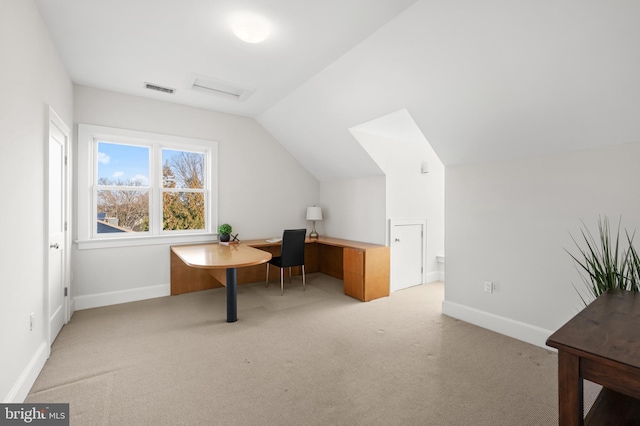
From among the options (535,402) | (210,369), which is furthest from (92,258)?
(535,402)

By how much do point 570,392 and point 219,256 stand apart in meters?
2.96

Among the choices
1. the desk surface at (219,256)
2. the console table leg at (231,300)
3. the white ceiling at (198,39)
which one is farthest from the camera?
the console table leg at (231,300)

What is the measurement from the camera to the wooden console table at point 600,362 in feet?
3.17

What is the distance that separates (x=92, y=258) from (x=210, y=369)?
2.47 metres

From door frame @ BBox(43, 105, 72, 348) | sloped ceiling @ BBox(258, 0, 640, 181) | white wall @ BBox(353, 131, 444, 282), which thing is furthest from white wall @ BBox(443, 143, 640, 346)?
door frame @ BBox(43, 105, 72, 348)

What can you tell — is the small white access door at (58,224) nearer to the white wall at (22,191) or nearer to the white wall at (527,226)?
the white wall at (22,191)

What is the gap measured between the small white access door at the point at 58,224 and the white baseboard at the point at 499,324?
3.86 m

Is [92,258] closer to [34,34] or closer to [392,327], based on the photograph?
[34,34]

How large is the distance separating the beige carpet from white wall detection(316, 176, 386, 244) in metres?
1.39

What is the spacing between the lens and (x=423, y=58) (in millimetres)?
2463

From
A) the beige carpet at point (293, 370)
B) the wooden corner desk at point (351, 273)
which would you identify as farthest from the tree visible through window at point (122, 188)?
the beige carpet at point (293, 370)

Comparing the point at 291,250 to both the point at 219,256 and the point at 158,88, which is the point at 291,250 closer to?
the point at 219,256

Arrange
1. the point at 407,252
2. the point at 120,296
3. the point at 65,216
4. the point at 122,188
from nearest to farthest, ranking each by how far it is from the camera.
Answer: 1. the point at 65,216
2. the point at 120,296
3. the point at 122,188
4. the point at 407,252

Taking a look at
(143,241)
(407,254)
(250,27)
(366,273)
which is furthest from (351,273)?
(250,27)
